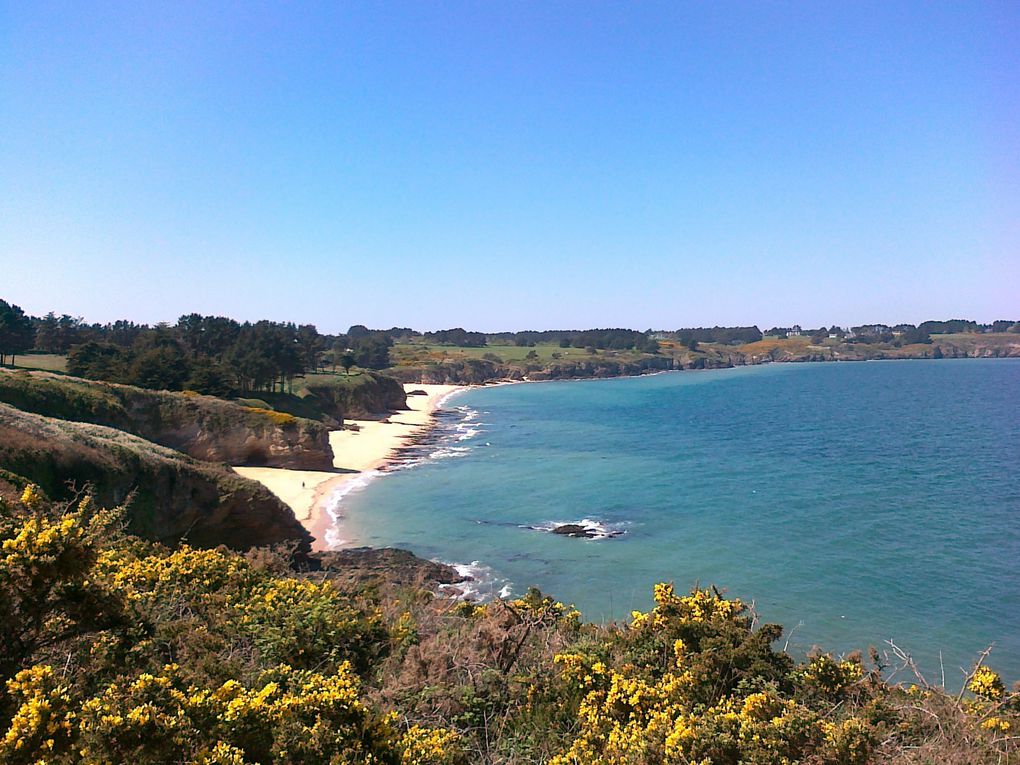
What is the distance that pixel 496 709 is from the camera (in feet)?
26.6

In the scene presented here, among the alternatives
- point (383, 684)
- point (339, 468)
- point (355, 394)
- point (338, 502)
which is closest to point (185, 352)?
point (355, 394)

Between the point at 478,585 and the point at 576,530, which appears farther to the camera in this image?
the point at 576,530

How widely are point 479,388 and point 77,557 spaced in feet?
444

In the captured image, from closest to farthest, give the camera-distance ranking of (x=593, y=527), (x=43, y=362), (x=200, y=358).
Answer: (x=593, y=527) → (x=200, y=358) → (x=43, y=362)

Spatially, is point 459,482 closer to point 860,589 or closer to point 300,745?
point 860,589

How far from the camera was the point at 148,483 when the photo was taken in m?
21.0

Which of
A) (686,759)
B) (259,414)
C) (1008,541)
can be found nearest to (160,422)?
(259,414)

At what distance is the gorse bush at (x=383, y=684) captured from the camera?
17.6 feet

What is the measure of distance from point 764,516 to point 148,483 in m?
29.5

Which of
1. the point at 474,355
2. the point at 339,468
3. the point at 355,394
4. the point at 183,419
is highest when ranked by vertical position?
the point at 474,355

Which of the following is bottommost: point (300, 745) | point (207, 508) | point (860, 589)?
point (860, 589)

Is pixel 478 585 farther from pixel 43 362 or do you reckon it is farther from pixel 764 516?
pixel 43 362

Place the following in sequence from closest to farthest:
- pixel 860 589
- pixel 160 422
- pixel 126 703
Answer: pixel 126 703, pixel 860 589, pixel 160 422

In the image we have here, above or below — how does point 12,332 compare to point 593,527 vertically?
above
